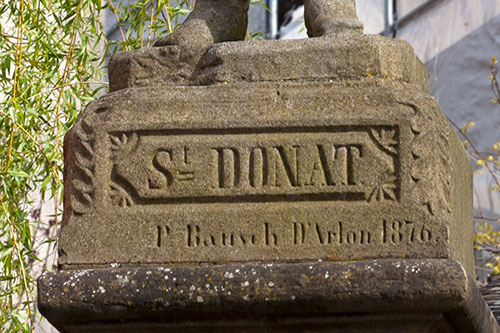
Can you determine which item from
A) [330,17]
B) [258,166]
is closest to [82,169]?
[258,166]

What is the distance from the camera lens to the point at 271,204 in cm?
233

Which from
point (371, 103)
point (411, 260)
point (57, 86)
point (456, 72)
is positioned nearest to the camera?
point (411, 260)

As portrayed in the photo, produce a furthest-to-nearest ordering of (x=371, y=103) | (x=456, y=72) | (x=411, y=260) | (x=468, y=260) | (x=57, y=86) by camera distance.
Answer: (x=456, y=72) → (x=57, y=86) → (x=468, y=260) → (x=371, y=103) → (x=411, y=260)

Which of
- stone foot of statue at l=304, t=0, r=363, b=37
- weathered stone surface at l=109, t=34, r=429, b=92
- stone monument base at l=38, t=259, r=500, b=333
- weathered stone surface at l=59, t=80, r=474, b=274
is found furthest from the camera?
stone foot of statue at l=304, t=0, r=363, b=37

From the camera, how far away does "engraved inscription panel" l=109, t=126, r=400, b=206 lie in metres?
2.32

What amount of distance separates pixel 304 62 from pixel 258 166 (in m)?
0.27

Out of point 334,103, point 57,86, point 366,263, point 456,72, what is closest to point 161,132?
point 334,103

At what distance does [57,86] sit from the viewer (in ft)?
13.2

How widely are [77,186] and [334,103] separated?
1.89ft

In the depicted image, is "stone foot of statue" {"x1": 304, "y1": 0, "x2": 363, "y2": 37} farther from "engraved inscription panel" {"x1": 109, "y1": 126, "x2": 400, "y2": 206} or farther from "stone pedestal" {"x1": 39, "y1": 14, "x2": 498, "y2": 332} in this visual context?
"engraved inscription panel" {"x1": 109, "y1": 126, "x2": 400, "y2": 206}

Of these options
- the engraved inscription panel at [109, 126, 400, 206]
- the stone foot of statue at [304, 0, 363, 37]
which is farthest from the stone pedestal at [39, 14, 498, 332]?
the stone foot of statue at [304, 0, 363, 37]

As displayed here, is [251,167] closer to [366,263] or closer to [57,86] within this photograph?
[366,263]

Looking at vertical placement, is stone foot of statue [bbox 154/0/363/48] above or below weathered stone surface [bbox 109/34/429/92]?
above

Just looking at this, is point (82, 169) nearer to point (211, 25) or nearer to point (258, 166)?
point (258, 166)
